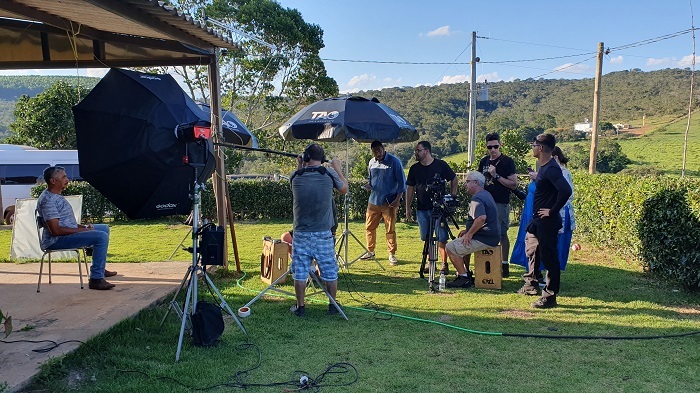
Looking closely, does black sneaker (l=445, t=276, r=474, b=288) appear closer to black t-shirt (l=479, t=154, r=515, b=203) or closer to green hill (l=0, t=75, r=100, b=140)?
black t-shirt (l=479, t=154, r=515, b=203)

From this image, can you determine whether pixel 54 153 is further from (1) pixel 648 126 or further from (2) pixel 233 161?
(1) pixel 648 126

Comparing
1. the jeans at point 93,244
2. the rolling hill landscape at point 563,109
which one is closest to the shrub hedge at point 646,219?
the jeans at point 93,244

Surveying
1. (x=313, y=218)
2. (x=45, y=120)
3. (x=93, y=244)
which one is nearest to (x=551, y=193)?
(x=313, y=218)

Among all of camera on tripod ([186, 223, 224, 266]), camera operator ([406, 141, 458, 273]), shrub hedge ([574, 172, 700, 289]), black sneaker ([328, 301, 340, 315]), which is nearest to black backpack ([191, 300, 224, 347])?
camera on tripod ([186, 223, 224, 266])

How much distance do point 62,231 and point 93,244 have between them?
1.07 feet

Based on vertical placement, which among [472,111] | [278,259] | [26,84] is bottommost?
[278,259]

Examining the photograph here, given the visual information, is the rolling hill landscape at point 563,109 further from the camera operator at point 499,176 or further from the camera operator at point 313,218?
the camera operator at point 313,218

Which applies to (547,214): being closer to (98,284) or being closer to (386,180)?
(386,180)

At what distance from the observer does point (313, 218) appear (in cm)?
490

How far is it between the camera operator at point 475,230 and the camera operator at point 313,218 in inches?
67.8

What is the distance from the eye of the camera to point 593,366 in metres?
3.82

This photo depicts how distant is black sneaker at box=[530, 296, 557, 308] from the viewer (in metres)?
5.31

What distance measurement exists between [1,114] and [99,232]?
239 feet

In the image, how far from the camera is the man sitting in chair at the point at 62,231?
5402 millimetres
